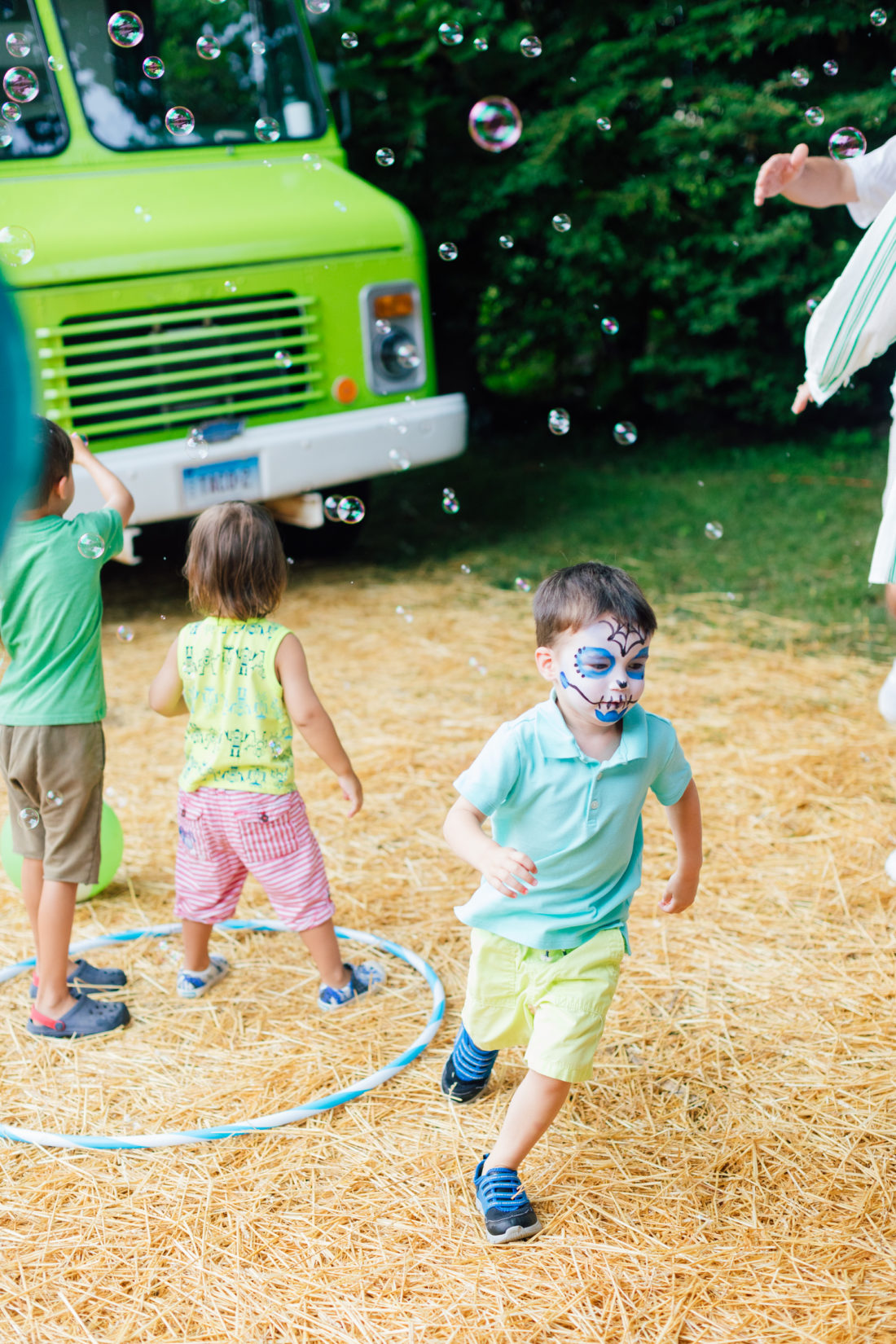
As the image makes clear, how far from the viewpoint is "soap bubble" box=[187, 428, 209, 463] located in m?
5.39

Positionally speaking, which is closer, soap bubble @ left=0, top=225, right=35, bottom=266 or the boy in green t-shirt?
the boy in green t-shirt

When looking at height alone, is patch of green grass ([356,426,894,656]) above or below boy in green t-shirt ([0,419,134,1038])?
below

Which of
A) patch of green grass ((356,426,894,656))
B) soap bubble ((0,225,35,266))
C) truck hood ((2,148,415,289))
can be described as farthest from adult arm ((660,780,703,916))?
truck hood ((2,148,415,289))

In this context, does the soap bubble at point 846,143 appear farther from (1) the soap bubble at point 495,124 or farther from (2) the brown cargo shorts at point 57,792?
(2) the brown cargo shorts at point 57,792

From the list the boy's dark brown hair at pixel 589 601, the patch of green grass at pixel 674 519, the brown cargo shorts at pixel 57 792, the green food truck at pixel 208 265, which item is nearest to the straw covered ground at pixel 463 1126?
the brown cargo shorts at pixel 57 792

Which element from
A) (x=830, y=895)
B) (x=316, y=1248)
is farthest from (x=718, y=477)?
(x=316, y=1248)

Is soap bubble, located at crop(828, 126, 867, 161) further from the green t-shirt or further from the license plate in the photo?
the license plate

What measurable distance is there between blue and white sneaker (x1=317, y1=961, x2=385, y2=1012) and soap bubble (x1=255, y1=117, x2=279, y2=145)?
12.9 ft

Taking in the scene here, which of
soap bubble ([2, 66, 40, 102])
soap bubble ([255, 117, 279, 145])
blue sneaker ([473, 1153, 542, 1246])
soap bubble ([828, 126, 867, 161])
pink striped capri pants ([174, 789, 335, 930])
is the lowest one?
blue sneaker ([473, 1153, 542, 1246])

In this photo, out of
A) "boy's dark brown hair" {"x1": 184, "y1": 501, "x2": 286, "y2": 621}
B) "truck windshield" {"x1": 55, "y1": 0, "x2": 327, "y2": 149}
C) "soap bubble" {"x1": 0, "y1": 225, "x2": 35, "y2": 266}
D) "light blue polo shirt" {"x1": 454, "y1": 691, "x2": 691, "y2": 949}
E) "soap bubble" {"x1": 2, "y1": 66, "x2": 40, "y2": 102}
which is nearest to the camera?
"light blue polo shirt" {"x1": 454, "y1": 691, "x2": 691, "y2": 949}

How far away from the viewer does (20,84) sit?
4.82 metres

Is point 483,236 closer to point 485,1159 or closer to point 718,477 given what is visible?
point 718,477

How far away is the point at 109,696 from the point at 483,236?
19.7 ft

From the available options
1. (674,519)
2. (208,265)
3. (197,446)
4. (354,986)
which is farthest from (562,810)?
(674,519)
